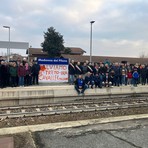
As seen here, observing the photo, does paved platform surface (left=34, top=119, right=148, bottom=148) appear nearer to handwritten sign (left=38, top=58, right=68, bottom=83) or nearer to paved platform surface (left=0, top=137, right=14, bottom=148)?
paved platform surface (left=0, top=137, right=14, bottom=148)

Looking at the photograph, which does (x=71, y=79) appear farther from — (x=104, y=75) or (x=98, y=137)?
(x=98, y=137)

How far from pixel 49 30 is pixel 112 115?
45240 millimetres

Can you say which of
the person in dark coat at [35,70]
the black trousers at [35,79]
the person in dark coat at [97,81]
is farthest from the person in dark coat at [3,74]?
the person in dark coat at [97,81]

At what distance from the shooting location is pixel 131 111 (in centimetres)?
1154

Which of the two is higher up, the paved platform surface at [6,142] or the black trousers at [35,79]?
the black trousers at [35,79]

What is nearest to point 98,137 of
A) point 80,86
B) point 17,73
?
point 80,86

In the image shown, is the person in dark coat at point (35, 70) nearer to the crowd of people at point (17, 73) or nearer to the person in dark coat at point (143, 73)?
the crowd of people at point (17, 73)

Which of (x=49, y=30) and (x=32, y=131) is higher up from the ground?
(x=49, y=30)

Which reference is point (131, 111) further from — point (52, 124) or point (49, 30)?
point (49, 30)

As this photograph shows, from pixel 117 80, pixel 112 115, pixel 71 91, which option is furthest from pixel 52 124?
pixel 117 80

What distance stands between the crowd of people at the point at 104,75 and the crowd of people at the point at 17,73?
2352 mm

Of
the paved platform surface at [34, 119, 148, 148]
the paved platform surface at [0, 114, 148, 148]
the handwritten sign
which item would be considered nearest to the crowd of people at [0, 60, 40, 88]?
the handwritten sign

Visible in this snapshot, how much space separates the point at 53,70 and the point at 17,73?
2.97 meters

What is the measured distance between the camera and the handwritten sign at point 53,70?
60.8ft
